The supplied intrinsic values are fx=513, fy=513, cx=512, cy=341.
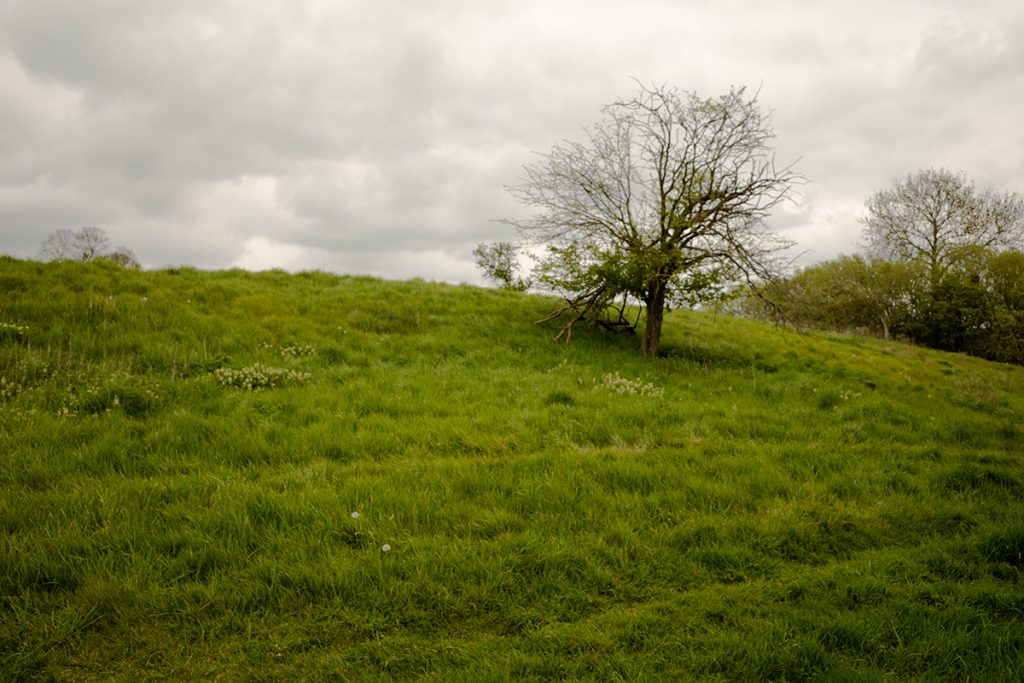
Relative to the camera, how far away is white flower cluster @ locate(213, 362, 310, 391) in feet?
28.7

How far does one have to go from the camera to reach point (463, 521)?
5070 millimetres

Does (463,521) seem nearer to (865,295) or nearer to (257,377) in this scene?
(257,377)

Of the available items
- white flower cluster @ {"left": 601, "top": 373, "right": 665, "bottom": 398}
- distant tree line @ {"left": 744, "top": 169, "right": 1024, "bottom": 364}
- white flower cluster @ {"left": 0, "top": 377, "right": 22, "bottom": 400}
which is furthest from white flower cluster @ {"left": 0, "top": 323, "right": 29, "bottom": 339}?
distant tree line @ {"left": 744, "top": 169, "right": 1024, "bottom": 364}

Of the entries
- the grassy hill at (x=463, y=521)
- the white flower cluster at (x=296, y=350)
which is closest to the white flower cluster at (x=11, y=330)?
the grassy hill at (x=463, y=521)

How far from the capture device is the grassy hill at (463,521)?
3582 mm

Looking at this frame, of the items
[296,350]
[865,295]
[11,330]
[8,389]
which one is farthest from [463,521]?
[865,295]

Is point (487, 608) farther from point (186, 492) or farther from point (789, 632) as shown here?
point (186, 492)

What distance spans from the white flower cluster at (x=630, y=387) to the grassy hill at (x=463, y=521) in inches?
3.2

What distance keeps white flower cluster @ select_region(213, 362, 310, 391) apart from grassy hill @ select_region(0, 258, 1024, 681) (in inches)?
2.5

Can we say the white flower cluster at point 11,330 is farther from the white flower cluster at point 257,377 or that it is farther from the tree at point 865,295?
the tree at point 865,295

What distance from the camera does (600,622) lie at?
3.89 metres

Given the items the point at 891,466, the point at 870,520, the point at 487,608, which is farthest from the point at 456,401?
the point at 891,466

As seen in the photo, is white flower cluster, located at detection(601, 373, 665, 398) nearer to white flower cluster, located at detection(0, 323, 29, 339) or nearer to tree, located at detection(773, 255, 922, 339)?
white flower cluster, located at detection(0, 323, 29, 339)

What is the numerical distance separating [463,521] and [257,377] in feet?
18.6
